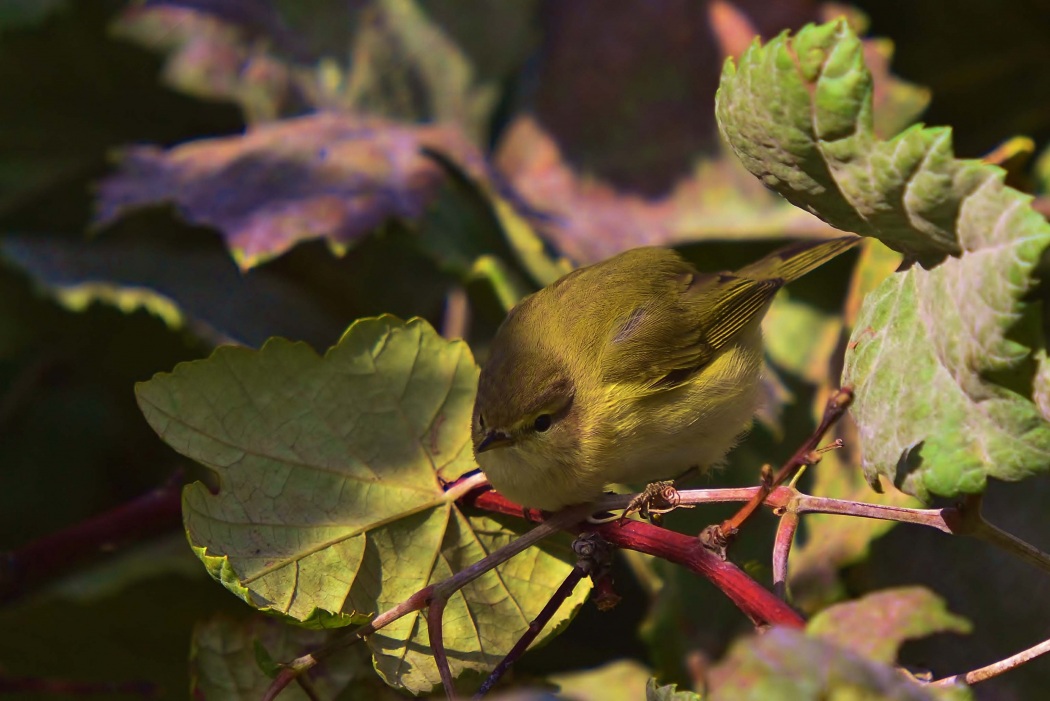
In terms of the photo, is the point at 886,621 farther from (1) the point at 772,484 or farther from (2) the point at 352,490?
(2) the point at 352,490

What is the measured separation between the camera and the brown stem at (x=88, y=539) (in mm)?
2047

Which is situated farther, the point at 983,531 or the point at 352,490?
the point at 352,490

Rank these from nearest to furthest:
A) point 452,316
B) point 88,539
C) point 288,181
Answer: point 88,539, point 288,181, point 452,316

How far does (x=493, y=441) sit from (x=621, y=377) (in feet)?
1.40

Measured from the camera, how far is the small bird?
1957 mm

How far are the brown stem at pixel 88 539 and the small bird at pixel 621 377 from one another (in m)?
0.67

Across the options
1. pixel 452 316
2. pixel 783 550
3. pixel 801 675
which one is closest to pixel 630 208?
pixel 452 316

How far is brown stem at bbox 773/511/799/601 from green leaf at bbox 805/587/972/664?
390 mm

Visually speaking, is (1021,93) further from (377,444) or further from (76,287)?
(76,287)

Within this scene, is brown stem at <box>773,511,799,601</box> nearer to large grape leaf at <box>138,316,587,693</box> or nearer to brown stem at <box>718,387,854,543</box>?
brown stem at <box>718,387,854,543</box>

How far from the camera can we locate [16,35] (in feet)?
9.70

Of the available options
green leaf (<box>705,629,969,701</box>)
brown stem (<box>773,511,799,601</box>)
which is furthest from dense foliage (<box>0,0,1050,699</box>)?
brown stem (<box>773,511,799,601</box>)

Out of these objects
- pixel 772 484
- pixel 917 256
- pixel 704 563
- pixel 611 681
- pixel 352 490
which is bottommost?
pixel 611 681

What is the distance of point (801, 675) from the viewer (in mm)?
944
